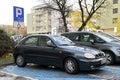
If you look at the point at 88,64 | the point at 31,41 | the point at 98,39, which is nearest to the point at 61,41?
the point at 31,41

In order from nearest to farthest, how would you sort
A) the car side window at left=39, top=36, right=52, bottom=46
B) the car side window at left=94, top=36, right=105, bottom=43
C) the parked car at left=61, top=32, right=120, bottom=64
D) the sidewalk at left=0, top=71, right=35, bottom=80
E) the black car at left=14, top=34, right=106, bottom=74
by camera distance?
the sidewalk at left=0, top=71, right=35, bottom=80, the black car at left=14, top=34, right=106, bottom=74, the car side window at left=39, top=36, right=52, bottom=46, the parked car at left=61, top=32, right=120, bottom=64, the car side window at left=94, top=36, right=105, bottom=43

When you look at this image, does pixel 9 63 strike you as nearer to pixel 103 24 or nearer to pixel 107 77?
pixel 107 77

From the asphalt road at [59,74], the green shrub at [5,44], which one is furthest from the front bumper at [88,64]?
the green shrub at [5,44]

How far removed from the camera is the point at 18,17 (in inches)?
584

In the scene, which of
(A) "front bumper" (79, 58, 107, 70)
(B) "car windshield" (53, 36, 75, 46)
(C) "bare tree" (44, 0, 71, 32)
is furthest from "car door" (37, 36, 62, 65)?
(C) "bare tree" (44, 0, 71, 32)

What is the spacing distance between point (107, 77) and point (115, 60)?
3053 millimetres

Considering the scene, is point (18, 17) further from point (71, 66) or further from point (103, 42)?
point (71, 66)

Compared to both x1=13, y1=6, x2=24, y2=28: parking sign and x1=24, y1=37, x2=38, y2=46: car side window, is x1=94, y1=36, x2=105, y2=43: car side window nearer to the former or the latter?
x1=24, y1=37, x2=38, y2=46: car side window

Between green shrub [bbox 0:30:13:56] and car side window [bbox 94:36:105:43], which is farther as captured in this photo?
green shrub [bbox 0:30:13:56]

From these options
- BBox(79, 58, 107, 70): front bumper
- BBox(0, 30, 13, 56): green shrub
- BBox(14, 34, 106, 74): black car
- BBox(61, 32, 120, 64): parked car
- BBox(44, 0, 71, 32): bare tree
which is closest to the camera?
BBox(79, 58, 107, 70): front bumper

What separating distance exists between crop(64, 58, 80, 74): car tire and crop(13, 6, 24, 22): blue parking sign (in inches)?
197

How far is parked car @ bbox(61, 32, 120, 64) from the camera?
12.9m

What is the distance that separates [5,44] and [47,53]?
517cm

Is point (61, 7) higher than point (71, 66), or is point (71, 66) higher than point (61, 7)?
point (61, 7)
